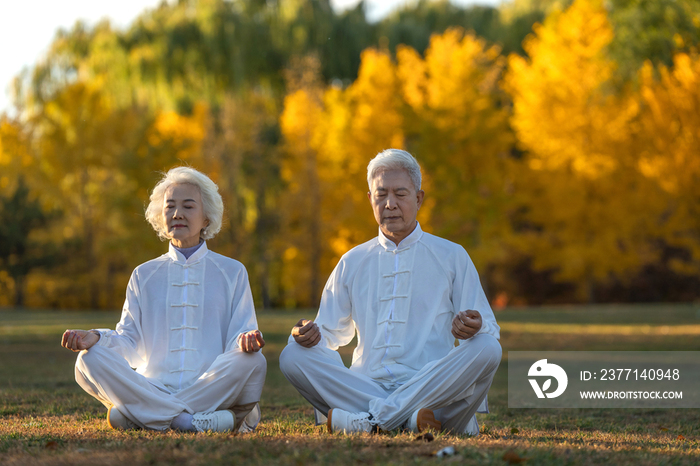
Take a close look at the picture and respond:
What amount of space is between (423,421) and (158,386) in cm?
157

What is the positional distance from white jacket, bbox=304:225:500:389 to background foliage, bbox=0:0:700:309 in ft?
56.5

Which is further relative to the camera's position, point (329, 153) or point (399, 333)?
point (329, 153)

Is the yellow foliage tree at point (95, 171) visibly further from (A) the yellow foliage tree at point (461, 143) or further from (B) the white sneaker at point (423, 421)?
(B) the white sneaker at point (423, 421)

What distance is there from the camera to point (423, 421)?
13.8 ft

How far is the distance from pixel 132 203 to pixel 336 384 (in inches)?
907

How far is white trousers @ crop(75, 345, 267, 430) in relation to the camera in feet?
14.1

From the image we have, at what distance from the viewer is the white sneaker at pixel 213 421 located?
4358 millimetres

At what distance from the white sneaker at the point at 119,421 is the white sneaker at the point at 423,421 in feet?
5.28

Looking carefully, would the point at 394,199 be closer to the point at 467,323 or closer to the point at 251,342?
the point at 467,323

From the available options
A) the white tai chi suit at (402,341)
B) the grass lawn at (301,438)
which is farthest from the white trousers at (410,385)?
the grass lawn at (301,438)

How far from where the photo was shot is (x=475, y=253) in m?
23.6

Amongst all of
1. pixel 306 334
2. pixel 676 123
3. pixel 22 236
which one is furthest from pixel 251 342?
pixel 22 236

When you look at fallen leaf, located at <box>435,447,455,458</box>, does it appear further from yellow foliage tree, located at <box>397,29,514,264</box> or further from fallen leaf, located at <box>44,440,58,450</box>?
yellow foliage tree, located at <box>397,29,514,264</box>

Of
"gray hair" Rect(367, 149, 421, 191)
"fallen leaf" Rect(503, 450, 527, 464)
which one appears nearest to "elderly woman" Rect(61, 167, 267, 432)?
"gray hair" Rect(367, 149, 421, 191)
